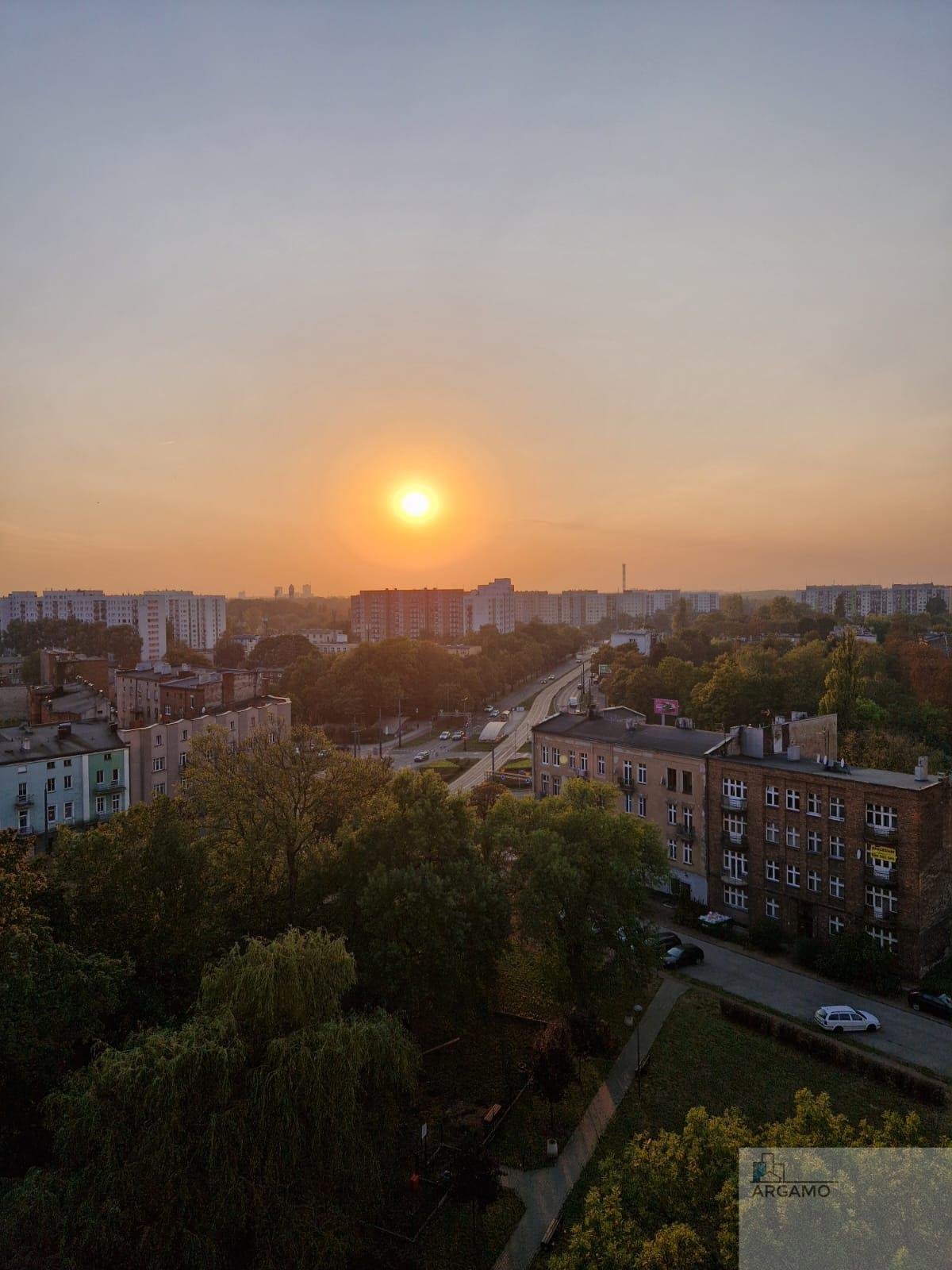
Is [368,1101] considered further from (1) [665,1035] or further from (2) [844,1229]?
(1) [665,1035]

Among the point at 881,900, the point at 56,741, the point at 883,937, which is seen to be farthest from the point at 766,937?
the point at 56,741

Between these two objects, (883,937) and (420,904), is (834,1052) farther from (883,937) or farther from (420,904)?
(420,904)

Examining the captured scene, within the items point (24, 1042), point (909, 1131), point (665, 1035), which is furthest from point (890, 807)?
point (24, 1042)

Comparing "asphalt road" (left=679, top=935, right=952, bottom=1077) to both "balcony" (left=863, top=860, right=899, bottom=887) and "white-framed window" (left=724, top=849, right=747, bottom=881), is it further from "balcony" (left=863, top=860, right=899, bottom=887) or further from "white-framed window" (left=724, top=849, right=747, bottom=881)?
"balcony" (left=863, top=860, right=899, bottom=887)

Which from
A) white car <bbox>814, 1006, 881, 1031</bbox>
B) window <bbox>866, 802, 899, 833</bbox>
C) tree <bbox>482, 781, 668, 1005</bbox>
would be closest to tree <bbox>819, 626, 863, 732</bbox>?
window <bbox>866, 802, 899, 833</bbox>

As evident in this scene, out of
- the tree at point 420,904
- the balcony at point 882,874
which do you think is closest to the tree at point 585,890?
the tree at point 420,904
